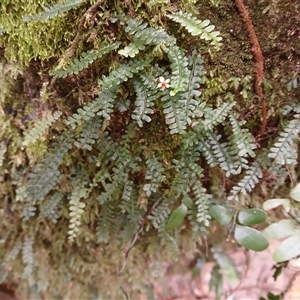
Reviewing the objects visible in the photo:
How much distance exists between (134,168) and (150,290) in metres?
1.05

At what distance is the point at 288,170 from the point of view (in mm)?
1392

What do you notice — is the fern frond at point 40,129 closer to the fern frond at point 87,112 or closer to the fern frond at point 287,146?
the fern frond at point 87,112

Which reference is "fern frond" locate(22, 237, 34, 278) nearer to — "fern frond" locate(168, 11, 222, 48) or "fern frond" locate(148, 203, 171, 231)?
"fern frond" locate(148, 203, 171, 231)

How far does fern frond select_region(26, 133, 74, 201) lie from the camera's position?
4.64 feet

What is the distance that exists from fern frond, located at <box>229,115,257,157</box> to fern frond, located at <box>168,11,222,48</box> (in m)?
0.34

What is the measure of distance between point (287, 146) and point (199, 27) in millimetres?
581

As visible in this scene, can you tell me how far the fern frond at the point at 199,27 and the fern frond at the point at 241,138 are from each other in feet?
1.11

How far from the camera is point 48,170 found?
4.76ft

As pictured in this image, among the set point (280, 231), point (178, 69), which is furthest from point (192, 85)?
point (280, 231)

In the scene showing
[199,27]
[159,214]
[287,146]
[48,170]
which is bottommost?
[159,214]

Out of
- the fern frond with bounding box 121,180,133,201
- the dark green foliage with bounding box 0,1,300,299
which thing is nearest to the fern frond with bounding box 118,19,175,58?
the dark green foliage with bounding box 0,1,300,299

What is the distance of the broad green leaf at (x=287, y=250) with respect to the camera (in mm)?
1312

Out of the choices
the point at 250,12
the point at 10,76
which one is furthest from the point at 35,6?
the point at 250,12

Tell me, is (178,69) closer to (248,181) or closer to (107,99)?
(107,99)
